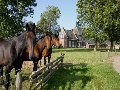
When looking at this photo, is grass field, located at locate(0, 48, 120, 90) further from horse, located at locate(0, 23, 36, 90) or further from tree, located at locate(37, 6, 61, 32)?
tree, located at locate(37, 6, 61, 32)

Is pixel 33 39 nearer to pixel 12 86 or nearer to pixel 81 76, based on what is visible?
pixel 12 86

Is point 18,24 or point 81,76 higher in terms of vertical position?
point 18,24

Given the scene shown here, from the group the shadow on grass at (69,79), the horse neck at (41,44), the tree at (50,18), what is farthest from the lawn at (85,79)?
the tree at (50,18)

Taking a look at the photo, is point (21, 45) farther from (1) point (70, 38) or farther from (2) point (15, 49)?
(1) point (70, 38)

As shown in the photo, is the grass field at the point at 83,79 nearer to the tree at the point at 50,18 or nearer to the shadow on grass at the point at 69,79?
the shadow on grass at the point at 69,79

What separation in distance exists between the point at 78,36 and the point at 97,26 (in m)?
62.7

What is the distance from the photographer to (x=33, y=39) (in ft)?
32.8

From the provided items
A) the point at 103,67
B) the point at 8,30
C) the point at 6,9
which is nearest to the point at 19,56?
the point at 103,67

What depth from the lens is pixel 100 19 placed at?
5528 centimetres

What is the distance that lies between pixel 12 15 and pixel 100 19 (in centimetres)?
2101

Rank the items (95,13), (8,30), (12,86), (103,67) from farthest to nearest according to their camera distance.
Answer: (95,13) → (8,30) → (103,67) → (12,86)

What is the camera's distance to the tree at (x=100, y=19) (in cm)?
5534

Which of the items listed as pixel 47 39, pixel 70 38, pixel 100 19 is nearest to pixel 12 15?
pixel 100 19

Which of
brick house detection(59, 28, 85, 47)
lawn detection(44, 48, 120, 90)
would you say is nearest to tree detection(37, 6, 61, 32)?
brick house detection(59, 28, 85, 47)
